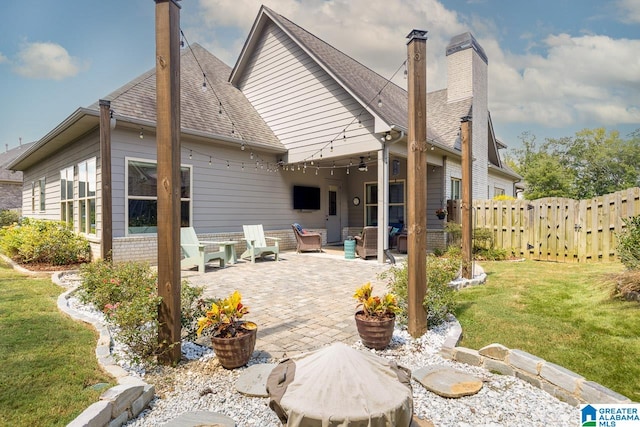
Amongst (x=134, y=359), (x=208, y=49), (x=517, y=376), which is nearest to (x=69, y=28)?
(x=208, y=49)

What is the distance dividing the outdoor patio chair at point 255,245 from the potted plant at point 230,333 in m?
5.71

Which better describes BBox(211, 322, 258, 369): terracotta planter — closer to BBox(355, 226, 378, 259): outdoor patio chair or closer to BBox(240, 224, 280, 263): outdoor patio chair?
BBox(240, 224, 280, 263): outdoor patio chair

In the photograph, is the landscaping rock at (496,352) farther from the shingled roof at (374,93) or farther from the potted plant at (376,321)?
the shingled roof at (374,93)

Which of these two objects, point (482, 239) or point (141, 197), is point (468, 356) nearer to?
point (482, 239)

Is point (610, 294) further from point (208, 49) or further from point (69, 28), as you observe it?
point (208, 49)

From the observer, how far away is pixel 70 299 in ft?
15.8

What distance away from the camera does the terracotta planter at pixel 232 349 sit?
9.13 feet

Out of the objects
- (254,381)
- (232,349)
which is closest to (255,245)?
(232,349)

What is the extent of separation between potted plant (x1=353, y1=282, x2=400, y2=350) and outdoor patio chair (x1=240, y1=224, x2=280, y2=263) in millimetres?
5693

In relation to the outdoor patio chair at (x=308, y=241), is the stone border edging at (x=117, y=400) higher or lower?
lower

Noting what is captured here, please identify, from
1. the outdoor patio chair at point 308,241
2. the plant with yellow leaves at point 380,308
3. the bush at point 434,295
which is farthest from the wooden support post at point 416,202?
the outdoor patio chair at point 308,241

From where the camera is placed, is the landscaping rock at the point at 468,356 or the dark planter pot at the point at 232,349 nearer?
the dark planter pot at the point at 232,349

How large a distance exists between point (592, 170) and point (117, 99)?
122 feet

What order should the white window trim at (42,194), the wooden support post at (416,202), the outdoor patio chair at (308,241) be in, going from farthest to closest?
the white window trim at (42,194) < the outdoor patio chair at (308,241) < the wooden support post at (416,202)
